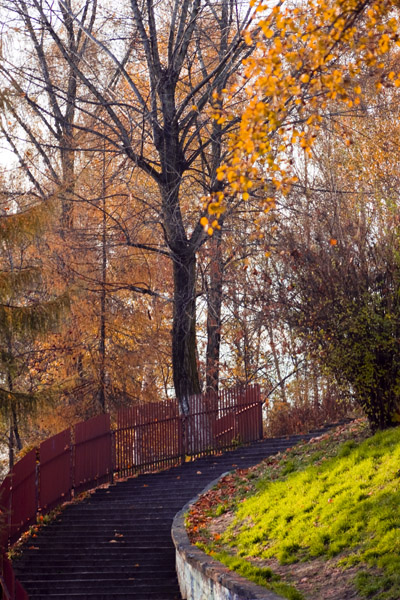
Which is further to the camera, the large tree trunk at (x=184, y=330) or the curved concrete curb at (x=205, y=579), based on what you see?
the large tree trunk at (x=184, y=330)

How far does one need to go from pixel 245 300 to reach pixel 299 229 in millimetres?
6730

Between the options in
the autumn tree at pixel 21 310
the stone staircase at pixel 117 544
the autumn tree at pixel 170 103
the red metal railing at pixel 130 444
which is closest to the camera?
the stone staircase at pixel 117 544

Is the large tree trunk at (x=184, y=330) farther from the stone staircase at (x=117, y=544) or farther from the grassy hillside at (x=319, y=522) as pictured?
the grassy hillside at (x=319, y=522)

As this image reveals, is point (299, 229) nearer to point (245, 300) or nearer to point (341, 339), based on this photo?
point (341, 339)

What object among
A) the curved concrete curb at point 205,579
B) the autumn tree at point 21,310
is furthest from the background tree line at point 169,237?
the curved concrete curb at point 205,579

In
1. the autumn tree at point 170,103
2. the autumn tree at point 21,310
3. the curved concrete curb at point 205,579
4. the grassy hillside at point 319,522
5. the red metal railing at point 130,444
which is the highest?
the autumn tree at point 170,103

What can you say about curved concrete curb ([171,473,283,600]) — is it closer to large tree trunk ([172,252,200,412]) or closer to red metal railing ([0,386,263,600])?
→ red metal railing ([0,386,263,600])

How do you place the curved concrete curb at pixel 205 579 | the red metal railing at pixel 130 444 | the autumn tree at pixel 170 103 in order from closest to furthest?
1. the curved concrete curb at pixel 205 579
2. the red metal railing at pixel 130 444
3. the autumn tree at pixel 170 103

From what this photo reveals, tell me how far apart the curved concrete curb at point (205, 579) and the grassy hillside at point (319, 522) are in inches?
7.3

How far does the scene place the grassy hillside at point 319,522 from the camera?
29.0ft

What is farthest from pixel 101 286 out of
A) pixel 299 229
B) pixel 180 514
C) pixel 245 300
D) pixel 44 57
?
pixel 180 514

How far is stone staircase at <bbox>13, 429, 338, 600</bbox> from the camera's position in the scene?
12.6m

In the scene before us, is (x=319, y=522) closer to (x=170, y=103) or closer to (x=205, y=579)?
(x=205, y=579)

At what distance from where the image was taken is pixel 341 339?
547 inches
